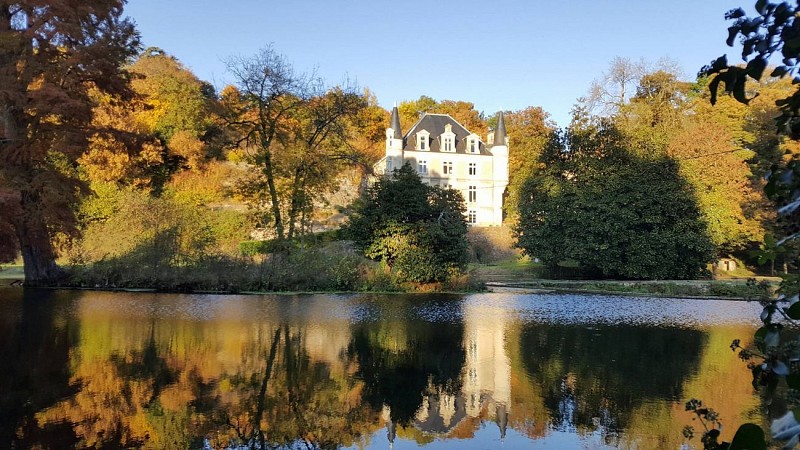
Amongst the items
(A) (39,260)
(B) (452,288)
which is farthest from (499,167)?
(A) (39,260)

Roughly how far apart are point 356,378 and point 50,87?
13776 millimetres

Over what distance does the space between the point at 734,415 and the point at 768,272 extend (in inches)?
1441

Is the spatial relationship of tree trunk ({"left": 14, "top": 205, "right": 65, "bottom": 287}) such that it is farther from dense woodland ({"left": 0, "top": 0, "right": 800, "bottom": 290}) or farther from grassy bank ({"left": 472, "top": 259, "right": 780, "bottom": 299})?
grassy bank ({"left": 472, "top": 259, "right": 780, "bottom": 299})

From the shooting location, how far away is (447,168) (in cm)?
5438

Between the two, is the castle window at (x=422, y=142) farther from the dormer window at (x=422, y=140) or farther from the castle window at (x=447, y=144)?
the castle window at (x=447, y=144)

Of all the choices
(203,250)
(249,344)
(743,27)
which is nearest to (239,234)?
(203,250)

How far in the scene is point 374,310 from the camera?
1591 cm

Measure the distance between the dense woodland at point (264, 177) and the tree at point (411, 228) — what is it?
0.19 m

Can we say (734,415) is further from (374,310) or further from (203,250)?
(203,250)

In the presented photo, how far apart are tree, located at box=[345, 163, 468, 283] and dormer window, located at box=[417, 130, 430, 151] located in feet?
98.3

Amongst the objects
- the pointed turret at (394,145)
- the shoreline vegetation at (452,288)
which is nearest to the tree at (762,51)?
the shoreline vegetation at (452,288)

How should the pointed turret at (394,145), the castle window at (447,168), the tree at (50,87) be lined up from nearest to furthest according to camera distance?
the tree at (50,87), the pointed turret at (394,145), the castle window at (447,168)

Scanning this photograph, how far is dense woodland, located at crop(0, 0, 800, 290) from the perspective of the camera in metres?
18.1

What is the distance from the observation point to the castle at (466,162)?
5366cm
